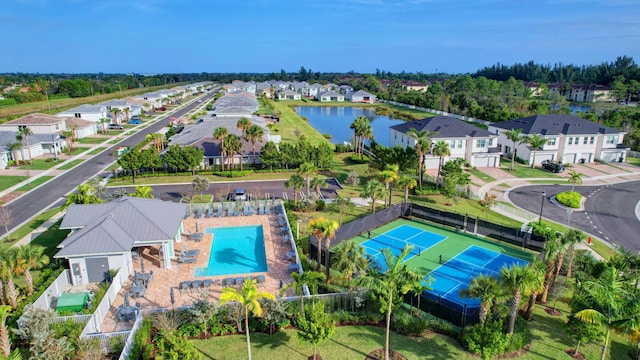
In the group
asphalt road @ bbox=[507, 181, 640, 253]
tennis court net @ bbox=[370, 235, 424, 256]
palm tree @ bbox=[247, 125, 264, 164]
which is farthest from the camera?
palm tree @ bbox=[247, 125, 264, 164]

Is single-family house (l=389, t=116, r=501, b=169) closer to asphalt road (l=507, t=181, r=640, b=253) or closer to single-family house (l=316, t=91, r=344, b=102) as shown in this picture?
asphalt road (l=507, t=181, r=640, b=253)

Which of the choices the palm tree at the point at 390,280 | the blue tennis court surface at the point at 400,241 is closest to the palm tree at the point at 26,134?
the blue tennis court surface at the point at 400,241

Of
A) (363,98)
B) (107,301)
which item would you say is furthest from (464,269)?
(363,98)

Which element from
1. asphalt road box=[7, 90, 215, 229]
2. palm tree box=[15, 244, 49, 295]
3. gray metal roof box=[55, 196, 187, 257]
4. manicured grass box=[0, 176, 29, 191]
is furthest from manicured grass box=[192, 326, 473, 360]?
manicured grass box=[0, 176, 29, 191]

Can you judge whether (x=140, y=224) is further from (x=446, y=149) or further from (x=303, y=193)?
(x=446, y=149)

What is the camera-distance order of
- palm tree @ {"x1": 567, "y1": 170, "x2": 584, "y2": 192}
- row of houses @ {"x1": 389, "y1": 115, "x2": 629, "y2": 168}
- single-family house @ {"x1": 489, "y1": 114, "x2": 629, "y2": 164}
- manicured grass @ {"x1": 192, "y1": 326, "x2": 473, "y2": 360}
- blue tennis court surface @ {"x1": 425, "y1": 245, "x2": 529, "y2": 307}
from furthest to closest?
single-family house @ {"x1": 489, "y1": 114, "x2": 629, "y2": 164}, row of houses @ {"x1": 389, "y1": 115, "x2": 629, "y2": 168}, palm tree @ {"x1": 567, "y1": 170, "x2": 584, "y2": 192}, blue tennis court surface @ {"x1": 425, "y1": 245, "x2": 529, "y2": 307}, manicured grass @ {"x1": 192, "y1": 326, "x2": 473, "y2": 360}
